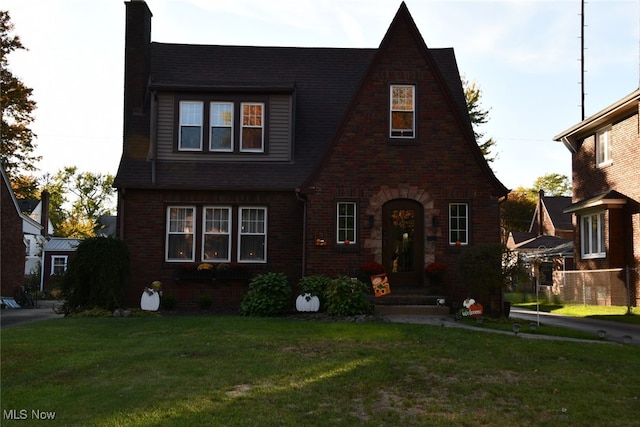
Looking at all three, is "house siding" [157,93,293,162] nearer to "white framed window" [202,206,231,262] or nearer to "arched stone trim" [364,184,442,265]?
"white framed window" [202,206,231,262]

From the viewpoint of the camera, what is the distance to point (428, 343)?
10.7 meters

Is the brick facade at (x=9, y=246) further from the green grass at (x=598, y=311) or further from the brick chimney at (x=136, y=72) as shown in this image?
the green grass at (x=598, y=311)

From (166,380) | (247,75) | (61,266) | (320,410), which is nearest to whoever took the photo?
(320,410)

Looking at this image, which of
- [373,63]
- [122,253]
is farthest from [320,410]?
[373,63]

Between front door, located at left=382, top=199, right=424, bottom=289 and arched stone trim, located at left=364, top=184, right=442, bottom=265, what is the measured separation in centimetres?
19

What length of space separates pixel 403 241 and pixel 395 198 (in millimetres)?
1214

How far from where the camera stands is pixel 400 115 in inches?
718

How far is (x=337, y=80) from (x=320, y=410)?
53.7 feet

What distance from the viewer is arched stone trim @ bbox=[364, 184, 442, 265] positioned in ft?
58.1

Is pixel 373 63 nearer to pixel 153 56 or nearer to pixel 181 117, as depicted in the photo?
pixel 181 117

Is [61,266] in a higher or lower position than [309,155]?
lower

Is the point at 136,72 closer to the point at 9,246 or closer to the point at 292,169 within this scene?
the point at 292,169

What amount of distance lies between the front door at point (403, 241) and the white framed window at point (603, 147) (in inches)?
414

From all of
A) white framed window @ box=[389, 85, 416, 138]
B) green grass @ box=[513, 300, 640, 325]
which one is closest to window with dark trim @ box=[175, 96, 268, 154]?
white framed window @ box=[389, 85, 416, 138]
